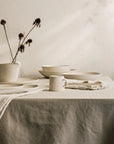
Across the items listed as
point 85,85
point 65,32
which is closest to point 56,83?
point 85,85

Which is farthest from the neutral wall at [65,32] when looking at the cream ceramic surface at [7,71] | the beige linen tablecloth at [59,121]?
the beige linen tablecloth at [59,121]

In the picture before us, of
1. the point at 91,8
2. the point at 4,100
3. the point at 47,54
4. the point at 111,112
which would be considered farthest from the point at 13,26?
the point at 111,112

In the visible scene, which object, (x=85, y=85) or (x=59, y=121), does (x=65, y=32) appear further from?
(x=59, y=121)

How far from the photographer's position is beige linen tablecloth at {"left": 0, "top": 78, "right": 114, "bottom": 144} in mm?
910

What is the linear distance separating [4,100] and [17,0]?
1.14 m

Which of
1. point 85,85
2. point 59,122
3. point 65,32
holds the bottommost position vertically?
point 59,122

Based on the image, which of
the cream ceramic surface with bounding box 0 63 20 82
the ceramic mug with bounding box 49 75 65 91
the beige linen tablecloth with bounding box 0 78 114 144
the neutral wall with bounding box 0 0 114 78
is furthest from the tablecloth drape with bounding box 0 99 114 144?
the neutral wall with bounding box 0 0 114 78

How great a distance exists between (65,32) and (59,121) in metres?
1.05

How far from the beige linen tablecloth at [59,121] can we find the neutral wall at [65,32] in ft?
3.17

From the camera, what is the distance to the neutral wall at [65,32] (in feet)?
5.97

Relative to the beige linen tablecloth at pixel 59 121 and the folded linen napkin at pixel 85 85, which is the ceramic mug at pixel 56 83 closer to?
the folded linen napkin at pixel 85 85

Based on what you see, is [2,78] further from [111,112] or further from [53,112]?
[111,112]

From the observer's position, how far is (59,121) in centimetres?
92

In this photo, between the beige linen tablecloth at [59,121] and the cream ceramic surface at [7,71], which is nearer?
the beige linen tablecloth at [59,121]
